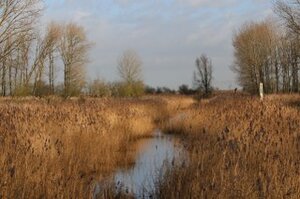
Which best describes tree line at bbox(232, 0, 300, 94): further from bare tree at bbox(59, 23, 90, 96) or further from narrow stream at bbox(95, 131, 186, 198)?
narrow stream at bbox(95, 131, 186, 198)

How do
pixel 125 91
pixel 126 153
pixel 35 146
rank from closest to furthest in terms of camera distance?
pixel 35 146 → pixel 126 153 → pixel 125 91

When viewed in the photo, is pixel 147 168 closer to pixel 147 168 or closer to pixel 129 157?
pixel 147 168

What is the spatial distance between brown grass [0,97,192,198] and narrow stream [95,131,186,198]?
13.8 inches

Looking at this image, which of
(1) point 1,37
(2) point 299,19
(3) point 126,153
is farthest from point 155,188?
(2) point 299,19

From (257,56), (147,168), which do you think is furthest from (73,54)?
(147,168)

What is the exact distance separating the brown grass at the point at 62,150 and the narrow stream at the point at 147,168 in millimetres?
350

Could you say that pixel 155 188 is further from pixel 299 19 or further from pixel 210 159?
pixel 299 19

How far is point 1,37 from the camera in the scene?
55.1ft

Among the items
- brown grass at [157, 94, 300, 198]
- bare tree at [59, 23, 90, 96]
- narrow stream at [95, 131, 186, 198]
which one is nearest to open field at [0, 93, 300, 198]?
brown grass at [157, 94, 300, 198]

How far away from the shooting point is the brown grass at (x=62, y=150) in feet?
19.2

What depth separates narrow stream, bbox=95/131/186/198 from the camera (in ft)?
22.9

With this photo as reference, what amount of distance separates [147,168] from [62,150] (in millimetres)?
1760

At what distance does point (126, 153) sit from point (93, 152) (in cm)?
150

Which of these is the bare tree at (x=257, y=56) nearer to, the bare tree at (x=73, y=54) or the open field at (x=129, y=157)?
the bare tree at (x=73, y=54)
